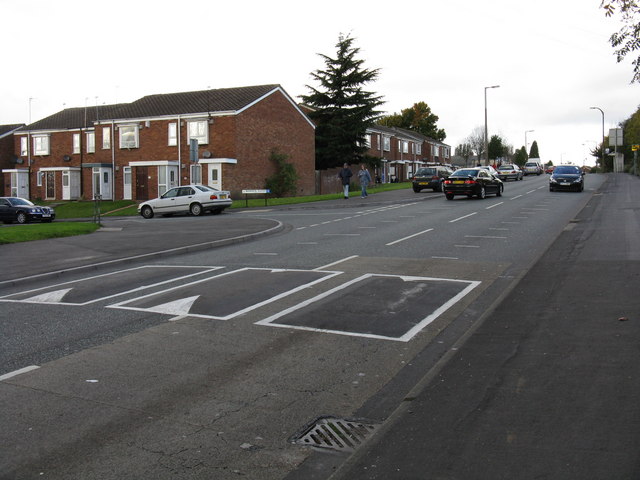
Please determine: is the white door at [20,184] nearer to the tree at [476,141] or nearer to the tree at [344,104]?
the tree at [344,104]

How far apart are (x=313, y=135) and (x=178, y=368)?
44965 millimetres

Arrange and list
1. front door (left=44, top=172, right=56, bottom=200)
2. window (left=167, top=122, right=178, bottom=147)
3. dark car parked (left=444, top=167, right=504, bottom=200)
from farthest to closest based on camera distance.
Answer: front door (left=44, top=172, right=56, bottom=200) < window (left=167, top=122, right=178, bottom=147) < dark car parked (left=444, top=167, right=504, bottom=200)

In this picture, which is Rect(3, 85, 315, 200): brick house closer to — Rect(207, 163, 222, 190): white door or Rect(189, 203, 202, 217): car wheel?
Rect(207, 163, 222, 190): white door

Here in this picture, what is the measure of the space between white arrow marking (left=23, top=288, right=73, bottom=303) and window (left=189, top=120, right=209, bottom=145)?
109ft

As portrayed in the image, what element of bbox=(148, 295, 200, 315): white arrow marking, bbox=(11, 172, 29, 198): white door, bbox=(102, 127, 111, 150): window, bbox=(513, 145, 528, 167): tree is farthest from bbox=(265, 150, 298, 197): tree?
bbox=(513, 145, 528, 167): tree

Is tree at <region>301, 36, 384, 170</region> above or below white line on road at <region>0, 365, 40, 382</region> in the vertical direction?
above

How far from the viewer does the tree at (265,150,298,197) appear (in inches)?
1761

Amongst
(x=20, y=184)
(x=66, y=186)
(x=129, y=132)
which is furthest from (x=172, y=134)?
(x=20, y=184)

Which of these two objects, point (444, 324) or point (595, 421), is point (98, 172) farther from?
point (595, 421)

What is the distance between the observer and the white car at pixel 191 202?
101 ft

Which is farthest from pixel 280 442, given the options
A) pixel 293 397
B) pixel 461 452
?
pixel 461 452

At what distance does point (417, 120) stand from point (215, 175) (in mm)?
69751

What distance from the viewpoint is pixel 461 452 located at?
4.09 m

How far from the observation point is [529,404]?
16.0 ft
